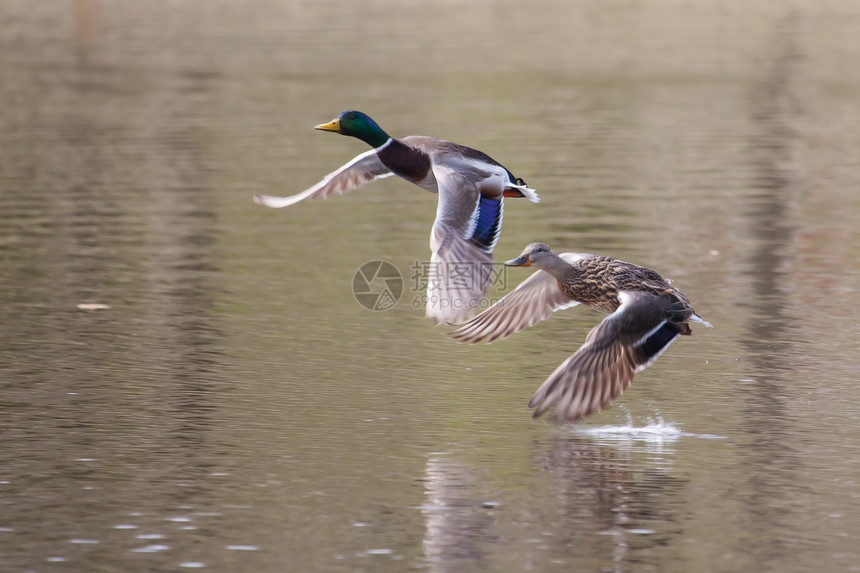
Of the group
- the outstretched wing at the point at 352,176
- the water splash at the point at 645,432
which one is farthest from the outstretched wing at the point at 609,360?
the outstretched wing at the point at 352,176

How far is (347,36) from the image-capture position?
37875 mm

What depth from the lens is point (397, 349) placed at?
1130 cm

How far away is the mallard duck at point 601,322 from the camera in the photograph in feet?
28.0

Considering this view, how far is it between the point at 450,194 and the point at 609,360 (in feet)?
6.14

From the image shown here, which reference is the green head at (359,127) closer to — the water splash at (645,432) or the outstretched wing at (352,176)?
the outstretched wing at (352,176)

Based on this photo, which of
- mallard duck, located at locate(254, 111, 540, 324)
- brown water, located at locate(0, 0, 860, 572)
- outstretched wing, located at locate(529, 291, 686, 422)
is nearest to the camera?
brown water, located at locate(0, 0, 860, 572)

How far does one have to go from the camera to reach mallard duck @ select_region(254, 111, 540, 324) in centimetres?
941

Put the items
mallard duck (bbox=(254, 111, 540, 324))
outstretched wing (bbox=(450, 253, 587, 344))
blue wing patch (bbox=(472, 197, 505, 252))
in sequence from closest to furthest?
mallard duck (bbox=(254, 111, 540, 324)), blue wing patch (bbox=(472, 197, 505, 252)), outstretched wing (bbox=(450, 253, 587, 344))

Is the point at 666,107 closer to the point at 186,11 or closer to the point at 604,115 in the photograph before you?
the point at 604,115

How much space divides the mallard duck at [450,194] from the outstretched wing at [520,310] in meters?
0.58

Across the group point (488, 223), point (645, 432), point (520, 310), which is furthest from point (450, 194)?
point (645, 432)

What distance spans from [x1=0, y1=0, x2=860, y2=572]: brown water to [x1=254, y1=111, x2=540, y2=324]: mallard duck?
79 centimetres

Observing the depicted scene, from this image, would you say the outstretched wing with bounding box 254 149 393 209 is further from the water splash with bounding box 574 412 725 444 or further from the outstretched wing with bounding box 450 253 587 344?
the water splash with bounding box 574 412 725 444

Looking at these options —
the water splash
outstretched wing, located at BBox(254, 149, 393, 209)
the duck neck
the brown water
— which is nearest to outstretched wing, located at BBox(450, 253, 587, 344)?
the brown water
